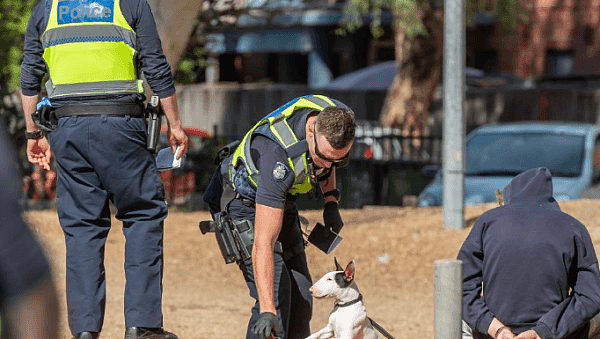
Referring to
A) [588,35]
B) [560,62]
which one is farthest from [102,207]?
[560,62]

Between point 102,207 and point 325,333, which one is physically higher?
point 102,207

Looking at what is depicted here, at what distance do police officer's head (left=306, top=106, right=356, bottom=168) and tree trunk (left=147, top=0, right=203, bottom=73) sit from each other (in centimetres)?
593

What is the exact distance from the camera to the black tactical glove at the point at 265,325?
5023 millimetres

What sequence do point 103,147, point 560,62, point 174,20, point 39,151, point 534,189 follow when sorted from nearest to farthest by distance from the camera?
1. point 534,189
2. point 103,147
3. point 39,151
4. point 174,20
5. point 560,62

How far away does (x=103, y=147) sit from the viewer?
545 cm

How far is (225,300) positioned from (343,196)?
7.96m

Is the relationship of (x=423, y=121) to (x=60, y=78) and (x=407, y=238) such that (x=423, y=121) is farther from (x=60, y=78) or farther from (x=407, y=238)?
(x=60, y=78)

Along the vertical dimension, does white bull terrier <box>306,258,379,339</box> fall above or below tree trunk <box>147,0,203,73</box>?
below

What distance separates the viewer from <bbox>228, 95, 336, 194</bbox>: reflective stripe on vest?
5.19m

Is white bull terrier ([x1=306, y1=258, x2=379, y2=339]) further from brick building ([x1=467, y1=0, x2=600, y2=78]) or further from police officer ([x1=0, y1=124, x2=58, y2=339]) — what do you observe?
brick building ([x1=467, y1=0, x2=600, y2=78])

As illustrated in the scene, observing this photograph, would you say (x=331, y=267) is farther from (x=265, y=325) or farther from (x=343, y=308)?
(x=265, y=325)

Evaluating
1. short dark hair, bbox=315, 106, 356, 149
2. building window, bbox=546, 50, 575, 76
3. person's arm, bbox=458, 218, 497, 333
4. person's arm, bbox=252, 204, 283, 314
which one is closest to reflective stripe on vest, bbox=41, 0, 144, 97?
person's arm, bbox=252, 204, 283, 314

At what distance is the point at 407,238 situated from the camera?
11.1 metres

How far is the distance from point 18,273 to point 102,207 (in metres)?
3.22
